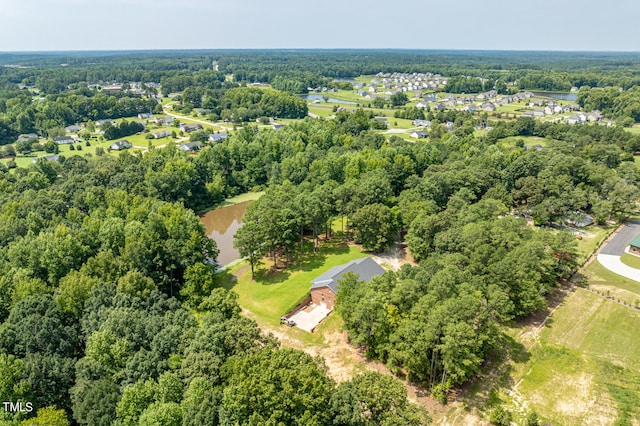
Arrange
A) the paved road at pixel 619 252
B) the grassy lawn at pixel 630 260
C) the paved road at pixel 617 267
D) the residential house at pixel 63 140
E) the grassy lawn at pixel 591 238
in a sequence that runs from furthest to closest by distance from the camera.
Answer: the residential house at pixel 63 140 → the grassy lawn at pixel 591 238 → the grassy lawn at pixel 630 260 → the paved road at pixel 619 252 → the paved road at pixel 617 267

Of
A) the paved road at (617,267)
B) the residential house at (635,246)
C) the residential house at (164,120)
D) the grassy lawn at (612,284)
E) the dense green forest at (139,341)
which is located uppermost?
the residential house at (164,120)

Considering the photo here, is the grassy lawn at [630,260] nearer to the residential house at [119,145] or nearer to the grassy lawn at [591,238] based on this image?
the grassy lawn at [591,238]

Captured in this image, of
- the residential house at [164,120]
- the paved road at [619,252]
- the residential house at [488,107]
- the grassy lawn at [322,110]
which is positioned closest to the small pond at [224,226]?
the paved road at [619,252]

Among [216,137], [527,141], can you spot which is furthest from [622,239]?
[216,137]

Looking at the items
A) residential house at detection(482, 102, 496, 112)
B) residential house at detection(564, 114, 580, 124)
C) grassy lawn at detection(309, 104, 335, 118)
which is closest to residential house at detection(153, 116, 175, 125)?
grassy lawn at detection(309, 104, 335, 118)

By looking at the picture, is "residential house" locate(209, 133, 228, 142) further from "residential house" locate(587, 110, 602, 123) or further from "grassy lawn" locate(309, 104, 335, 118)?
"residential house" locate(587, 110, 602, 123)

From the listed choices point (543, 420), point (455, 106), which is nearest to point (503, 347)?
point (543, 420)

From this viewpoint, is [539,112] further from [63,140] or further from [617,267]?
[63,140]
